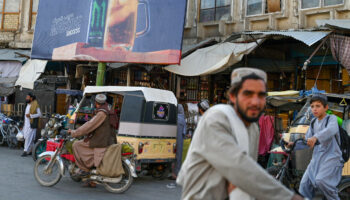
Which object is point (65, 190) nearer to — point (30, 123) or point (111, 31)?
point (30, 123)

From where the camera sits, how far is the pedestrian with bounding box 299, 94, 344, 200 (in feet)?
16.8

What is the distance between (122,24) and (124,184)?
324 inches

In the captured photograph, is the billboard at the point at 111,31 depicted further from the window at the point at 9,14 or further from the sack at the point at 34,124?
the window at the point at 9,14

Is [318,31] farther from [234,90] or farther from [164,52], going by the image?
[234,90]

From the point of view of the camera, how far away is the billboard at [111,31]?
13.5m

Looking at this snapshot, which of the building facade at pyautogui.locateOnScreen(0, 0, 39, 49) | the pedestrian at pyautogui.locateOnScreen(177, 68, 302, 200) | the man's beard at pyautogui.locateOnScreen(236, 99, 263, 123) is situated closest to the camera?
the pedestrian at pyautogui.locateOnScreen(177, 68, 302, 200)

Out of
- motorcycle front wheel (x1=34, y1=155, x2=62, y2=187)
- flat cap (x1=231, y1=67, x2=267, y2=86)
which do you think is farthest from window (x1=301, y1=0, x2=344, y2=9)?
flat cap (x1=231, y1=67, x2=267, y2=86)

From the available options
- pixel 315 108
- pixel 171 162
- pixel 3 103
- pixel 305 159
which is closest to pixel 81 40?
pixel 3 103

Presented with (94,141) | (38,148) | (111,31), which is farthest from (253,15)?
(94,141)

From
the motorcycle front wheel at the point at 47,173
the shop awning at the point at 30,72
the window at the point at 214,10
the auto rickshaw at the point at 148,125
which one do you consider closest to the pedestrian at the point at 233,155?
the motorcycle front wheel at the point at 47,173

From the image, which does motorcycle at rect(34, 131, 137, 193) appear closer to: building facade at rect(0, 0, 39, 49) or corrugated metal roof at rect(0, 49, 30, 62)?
corrugated metal roof at rect(0, 49, 30, 62)

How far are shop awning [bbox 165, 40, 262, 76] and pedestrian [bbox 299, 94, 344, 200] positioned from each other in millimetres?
6487

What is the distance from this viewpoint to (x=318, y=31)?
1068cm

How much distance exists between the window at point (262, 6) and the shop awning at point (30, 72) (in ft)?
29.1
